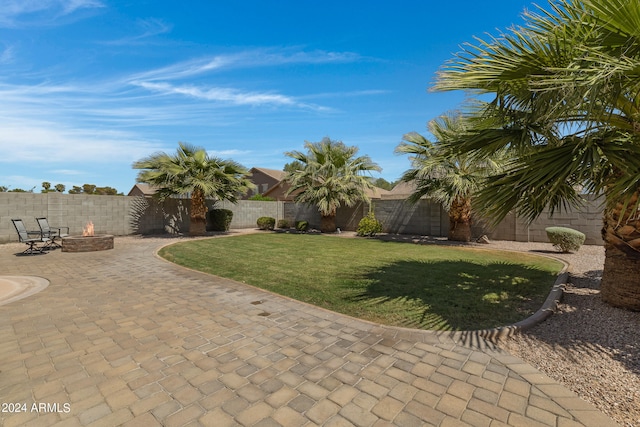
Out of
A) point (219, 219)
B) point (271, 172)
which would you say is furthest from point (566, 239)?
point (271, 172)

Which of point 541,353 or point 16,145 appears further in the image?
point 16,145

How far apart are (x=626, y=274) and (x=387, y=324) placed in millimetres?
3360

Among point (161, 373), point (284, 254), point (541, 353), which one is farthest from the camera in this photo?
point (284, 254)

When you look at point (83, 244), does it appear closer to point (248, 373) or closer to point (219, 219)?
point (219, 219)

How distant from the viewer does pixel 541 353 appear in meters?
3.00

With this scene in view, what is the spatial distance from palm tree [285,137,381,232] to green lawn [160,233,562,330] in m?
5.49

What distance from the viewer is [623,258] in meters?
3.87

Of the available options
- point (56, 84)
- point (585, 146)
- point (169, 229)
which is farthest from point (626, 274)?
point (169, 229)

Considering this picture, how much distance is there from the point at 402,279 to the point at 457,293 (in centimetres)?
121

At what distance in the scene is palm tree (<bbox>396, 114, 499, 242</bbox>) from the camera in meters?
10.6

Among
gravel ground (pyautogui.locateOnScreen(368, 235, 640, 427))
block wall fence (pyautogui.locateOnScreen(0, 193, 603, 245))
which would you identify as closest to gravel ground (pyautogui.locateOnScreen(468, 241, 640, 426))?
gravel ground (pyautogui.locateOnScreen(368, 235, 640, 427))

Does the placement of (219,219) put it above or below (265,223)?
above

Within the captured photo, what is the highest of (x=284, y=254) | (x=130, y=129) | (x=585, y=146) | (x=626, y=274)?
(x=130, y=129)

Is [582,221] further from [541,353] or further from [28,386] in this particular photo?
[28,386]
